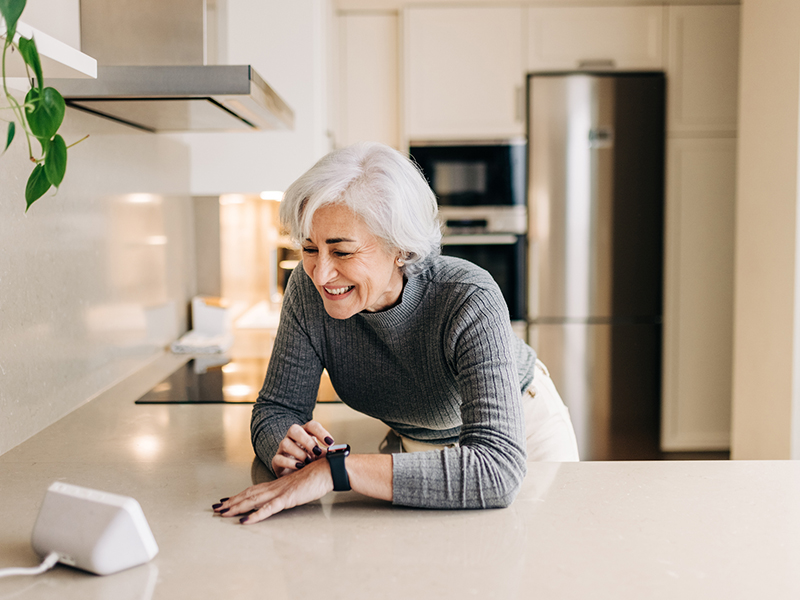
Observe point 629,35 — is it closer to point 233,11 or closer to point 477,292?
point 233,11

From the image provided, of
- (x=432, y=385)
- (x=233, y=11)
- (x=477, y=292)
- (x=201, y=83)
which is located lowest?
(x=432, y=385)

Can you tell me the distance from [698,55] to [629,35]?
31 cm

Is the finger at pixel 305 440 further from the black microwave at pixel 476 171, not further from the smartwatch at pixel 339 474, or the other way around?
the black microwave at pixel 476 171

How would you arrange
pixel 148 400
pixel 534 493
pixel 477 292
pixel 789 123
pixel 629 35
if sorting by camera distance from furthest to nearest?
pixel 629 35 → pixel 789 123 → pixel 148 400 → pixel 477 292 → pixel 534 493

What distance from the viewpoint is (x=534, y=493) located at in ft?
3.43

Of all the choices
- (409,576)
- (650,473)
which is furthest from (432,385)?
(409,576)

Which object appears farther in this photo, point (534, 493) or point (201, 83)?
point (201, 83)

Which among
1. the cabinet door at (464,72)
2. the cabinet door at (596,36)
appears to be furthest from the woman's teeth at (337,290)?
the cabinet door at (596,36)

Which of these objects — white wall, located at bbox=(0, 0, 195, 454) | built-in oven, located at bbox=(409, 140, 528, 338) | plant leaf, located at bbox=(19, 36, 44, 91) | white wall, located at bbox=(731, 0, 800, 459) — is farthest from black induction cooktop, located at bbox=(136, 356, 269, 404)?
white wall, located at bbox=(731, 0, 800, 459)

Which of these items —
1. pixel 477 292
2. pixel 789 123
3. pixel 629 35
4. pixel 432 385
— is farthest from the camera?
pixel 629 35

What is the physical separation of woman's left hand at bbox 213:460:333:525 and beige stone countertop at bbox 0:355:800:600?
0.02 m

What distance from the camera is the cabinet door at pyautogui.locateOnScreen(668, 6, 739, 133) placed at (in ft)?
9.93

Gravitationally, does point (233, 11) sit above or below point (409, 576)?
above

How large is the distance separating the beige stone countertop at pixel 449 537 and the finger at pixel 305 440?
7cm
